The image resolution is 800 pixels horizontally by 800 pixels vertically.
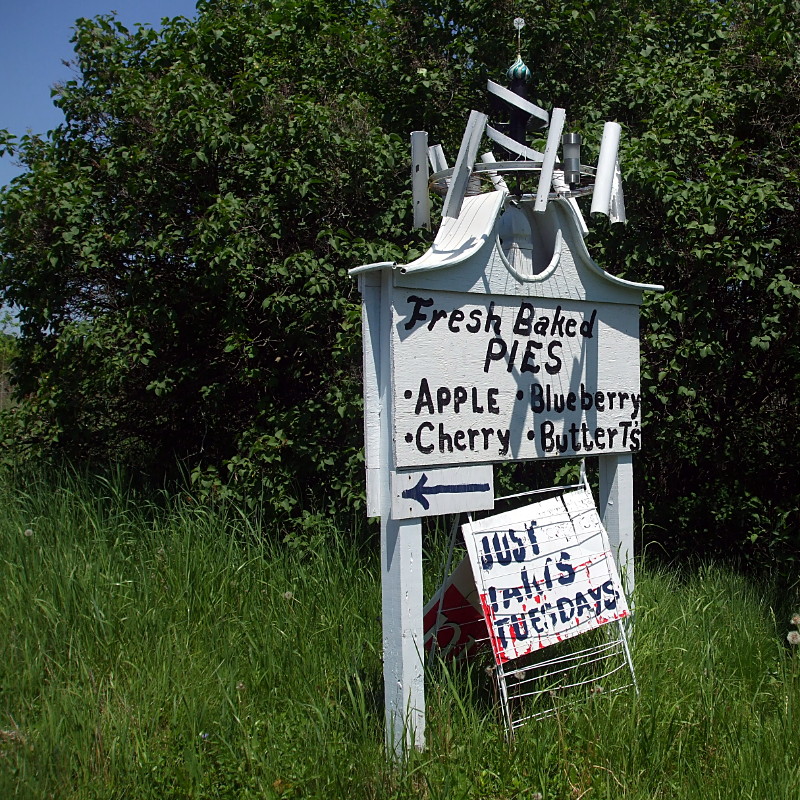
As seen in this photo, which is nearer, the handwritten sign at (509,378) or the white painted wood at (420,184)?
the handwritten sign at (509,378)

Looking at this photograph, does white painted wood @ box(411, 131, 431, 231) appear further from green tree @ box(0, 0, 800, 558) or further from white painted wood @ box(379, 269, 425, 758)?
green tree @ box(0, 0, 800, 558)

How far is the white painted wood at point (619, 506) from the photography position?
11.1 ft

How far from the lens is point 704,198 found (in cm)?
441

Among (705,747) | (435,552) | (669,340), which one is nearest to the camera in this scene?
(705,747)

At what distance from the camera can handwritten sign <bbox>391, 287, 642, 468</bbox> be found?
263 cm

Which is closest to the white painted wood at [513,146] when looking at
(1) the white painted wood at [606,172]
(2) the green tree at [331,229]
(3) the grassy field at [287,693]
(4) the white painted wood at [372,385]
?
(1) the white painted wood at [606,172]

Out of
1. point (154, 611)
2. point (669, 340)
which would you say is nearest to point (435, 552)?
point (154, 611)

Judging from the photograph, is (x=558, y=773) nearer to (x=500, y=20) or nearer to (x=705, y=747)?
(x=705, y=747)

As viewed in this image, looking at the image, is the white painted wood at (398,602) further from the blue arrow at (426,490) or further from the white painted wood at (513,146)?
the white painted wood at (513,146)

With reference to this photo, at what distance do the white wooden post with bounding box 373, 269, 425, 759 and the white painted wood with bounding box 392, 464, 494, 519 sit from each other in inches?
1.4

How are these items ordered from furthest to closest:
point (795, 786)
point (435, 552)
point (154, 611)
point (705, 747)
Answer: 1. point (435, 552)
2. point (154, 611)
3. point (705, 747)
4. point (795, 786)

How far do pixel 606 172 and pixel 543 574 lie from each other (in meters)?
1.45

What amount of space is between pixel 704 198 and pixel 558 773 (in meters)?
3.12

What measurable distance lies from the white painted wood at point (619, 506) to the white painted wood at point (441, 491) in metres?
0.81
